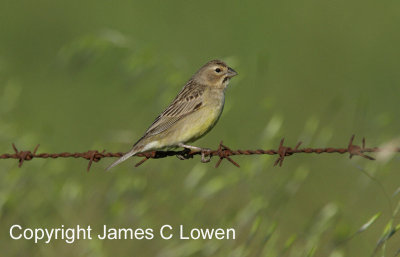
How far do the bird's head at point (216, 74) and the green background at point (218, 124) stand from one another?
0.38 ft

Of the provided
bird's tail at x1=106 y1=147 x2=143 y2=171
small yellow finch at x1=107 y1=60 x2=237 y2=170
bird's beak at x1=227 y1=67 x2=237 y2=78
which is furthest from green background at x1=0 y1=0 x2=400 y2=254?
bird's tail at x1=106 y1=147 x2=143 y2=171

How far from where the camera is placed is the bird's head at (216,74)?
9.69 metres

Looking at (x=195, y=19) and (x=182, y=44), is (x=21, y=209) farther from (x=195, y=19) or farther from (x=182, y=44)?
(x=195, y=19)

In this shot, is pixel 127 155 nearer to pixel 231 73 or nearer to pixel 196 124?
pixel 196 124

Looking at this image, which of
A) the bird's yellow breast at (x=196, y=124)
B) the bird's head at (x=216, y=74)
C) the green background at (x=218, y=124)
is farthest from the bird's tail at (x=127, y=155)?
the bird's head at (x=216, y=74)

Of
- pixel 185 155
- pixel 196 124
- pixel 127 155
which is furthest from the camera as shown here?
pixel 196 124

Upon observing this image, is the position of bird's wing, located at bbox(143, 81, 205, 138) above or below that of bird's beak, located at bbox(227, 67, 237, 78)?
below

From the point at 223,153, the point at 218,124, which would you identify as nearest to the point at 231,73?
the point at 223,153

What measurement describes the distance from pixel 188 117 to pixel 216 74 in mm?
813

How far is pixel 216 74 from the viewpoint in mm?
9805

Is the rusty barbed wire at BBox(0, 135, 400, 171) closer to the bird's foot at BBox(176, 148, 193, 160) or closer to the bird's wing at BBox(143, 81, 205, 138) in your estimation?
the bird's foot at BBox(176, 148, 193, 160)

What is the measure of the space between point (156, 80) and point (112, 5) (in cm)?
1187

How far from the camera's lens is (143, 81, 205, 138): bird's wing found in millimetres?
9211

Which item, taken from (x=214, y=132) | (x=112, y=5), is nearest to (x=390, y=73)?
(x=214, y=132)
